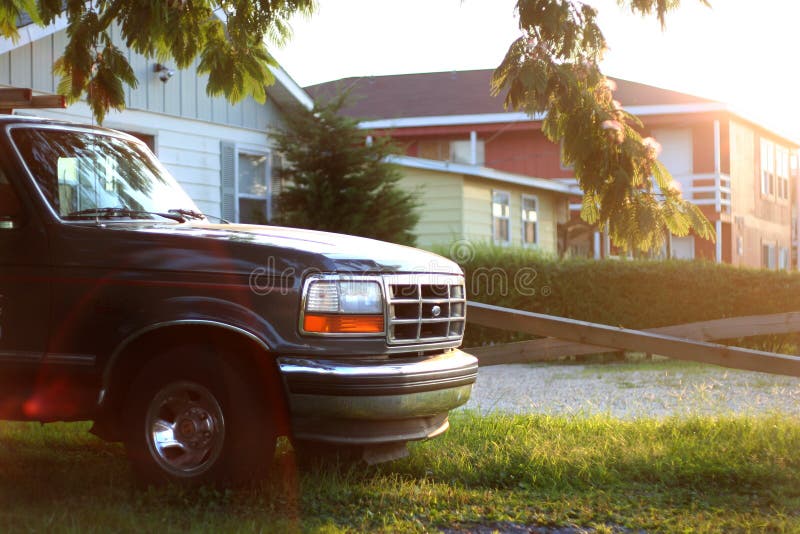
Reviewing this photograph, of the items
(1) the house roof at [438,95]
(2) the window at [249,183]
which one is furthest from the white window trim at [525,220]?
(2) the window at [249,183]

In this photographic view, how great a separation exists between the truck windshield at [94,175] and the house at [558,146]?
913 inches

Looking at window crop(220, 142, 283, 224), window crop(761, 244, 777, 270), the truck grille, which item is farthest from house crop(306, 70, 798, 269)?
the truck grille

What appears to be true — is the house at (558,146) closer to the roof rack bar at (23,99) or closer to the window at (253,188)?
the window at (253,188)

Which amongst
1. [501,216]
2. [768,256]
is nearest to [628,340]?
[501,216]

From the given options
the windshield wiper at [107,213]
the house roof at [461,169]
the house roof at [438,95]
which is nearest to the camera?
the windshield wiper at [107,213]

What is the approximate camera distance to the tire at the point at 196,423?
5371 mm

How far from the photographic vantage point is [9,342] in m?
5.72

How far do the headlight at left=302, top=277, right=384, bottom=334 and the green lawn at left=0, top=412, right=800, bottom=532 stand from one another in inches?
38.8

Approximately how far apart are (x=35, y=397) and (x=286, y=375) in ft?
4.90

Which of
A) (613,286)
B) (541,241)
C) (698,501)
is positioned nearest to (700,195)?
(541,241)

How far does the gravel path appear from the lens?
1055 cm

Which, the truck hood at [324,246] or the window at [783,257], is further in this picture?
the window at [783,257]

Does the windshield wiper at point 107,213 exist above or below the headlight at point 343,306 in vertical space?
above

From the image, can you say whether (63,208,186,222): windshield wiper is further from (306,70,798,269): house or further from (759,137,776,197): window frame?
(759,137,776,197): window frame
